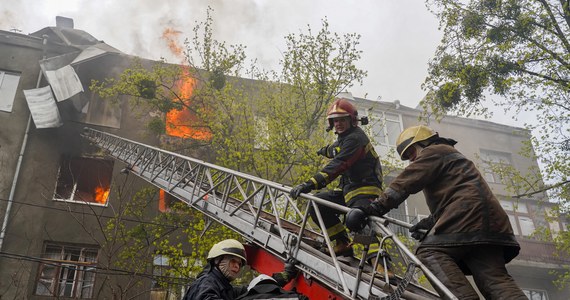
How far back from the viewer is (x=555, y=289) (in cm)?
1941

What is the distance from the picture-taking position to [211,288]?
133 inches

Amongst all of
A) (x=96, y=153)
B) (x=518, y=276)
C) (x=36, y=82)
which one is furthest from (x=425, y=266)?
(x=518, y=276)

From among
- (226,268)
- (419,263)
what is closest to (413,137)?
(419,263)

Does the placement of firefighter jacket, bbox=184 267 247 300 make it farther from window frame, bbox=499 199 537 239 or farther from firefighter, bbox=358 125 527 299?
window frame, bbox=499 199 537 239

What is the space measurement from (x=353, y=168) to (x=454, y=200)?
73.3 inches

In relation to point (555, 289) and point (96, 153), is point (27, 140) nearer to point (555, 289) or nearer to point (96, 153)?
point (96, 153)

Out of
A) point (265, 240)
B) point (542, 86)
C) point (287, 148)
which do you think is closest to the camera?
point (265, 240)

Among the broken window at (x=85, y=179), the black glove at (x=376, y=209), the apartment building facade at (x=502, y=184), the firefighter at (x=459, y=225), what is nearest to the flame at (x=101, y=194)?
the broken window at (x=85, y=179)

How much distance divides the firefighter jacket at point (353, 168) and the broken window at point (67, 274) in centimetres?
1036

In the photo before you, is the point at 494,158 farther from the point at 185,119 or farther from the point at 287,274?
the point at 287,274

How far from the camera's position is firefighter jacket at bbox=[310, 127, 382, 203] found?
4.85 meters

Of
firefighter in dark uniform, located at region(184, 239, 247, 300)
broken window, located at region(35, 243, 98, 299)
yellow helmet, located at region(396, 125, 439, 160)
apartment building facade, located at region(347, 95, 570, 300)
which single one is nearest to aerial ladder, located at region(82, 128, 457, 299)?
yellow helmet, located at region(396, 125, 439, 160)

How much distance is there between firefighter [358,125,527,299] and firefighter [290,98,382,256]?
1301 mm

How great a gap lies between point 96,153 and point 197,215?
4.97 m
